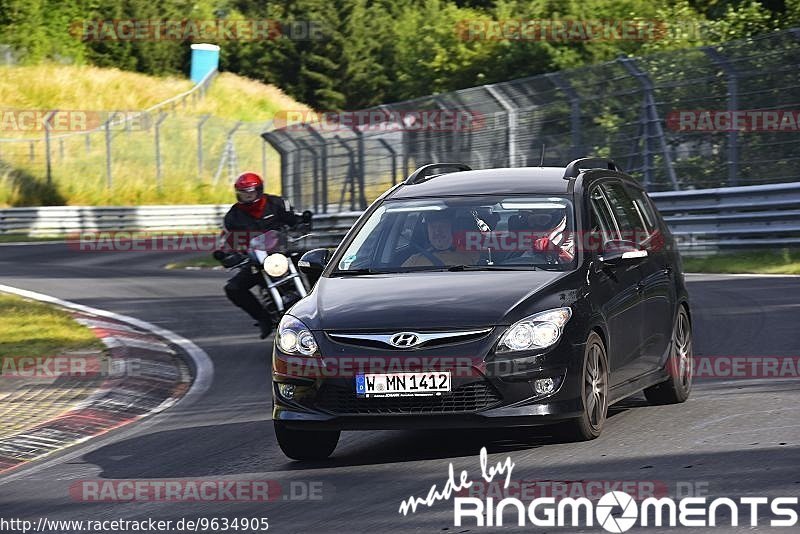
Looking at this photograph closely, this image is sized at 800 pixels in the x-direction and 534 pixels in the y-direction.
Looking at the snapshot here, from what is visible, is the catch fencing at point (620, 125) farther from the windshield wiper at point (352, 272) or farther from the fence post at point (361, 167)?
the windshield wiper at point (352, 272)

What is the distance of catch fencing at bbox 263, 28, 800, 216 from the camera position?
2241 centimetres

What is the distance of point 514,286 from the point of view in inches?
339

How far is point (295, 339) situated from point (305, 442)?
605 mm

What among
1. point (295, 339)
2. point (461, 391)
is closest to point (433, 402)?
point (461, 391)

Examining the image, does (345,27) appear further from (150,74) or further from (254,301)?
(254,301)

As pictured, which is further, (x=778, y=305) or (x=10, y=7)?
(x=10, y=7)

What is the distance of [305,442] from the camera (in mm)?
8719

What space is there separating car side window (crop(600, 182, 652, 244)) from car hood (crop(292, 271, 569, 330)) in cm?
141

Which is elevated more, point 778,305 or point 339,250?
point 339,250

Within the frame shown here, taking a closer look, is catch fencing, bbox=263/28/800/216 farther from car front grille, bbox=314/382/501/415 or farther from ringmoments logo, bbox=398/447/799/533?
ringmoments logo, bbox=398/447/799/533

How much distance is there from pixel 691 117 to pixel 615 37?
16808mm

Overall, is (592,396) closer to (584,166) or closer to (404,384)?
(404,384)

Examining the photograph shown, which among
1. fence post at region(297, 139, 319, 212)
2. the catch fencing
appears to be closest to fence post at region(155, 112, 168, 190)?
fence post at region(297, 139, 319, 212)

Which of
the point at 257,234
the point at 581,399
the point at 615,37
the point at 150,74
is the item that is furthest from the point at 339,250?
the point at 150,74
